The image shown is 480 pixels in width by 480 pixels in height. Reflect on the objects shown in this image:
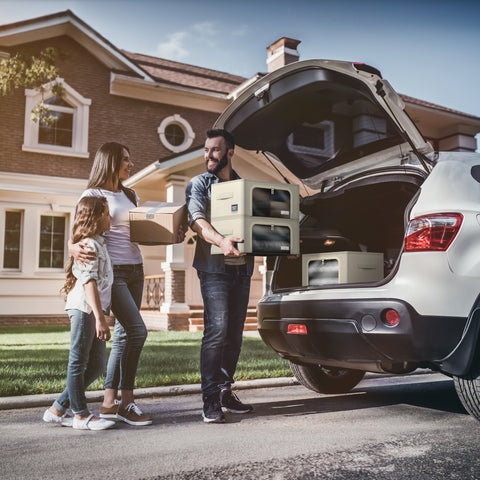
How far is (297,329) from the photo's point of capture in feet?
14.1

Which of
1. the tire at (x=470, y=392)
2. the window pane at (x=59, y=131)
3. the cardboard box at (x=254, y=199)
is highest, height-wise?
the window pane at (x=59, y=131)

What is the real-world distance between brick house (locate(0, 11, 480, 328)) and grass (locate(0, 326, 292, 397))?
392 centimetres

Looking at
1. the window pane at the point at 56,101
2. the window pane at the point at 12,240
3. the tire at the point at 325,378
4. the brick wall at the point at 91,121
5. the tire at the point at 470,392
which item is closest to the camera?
the tire at the point at 470,392

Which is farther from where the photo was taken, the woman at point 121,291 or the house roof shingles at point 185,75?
the house roof shingles at point 185,75

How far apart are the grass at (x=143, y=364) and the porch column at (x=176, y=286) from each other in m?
2.44

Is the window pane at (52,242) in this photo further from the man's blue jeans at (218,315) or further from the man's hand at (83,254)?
the man's hand at (83,254)

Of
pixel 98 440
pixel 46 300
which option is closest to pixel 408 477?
pixel 98 440

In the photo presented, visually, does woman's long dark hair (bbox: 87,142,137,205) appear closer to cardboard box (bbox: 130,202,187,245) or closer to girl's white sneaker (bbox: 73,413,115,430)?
cardboard box (bbox: 130,202,187,245)

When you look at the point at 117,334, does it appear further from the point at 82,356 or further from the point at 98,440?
the point at 98,440

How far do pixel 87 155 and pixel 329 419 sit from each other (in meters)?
12.8

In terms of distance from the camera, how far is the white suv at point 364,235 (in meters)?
3.64

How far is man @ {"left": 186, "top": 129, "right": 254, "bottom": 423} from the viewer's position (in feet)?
14.3

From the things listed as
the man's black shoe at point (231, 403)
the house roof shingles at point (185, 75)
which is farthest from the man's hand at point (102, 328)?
the house roof shingles at point (185, 75)

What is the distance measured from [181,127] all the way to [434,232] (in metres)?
14.4
